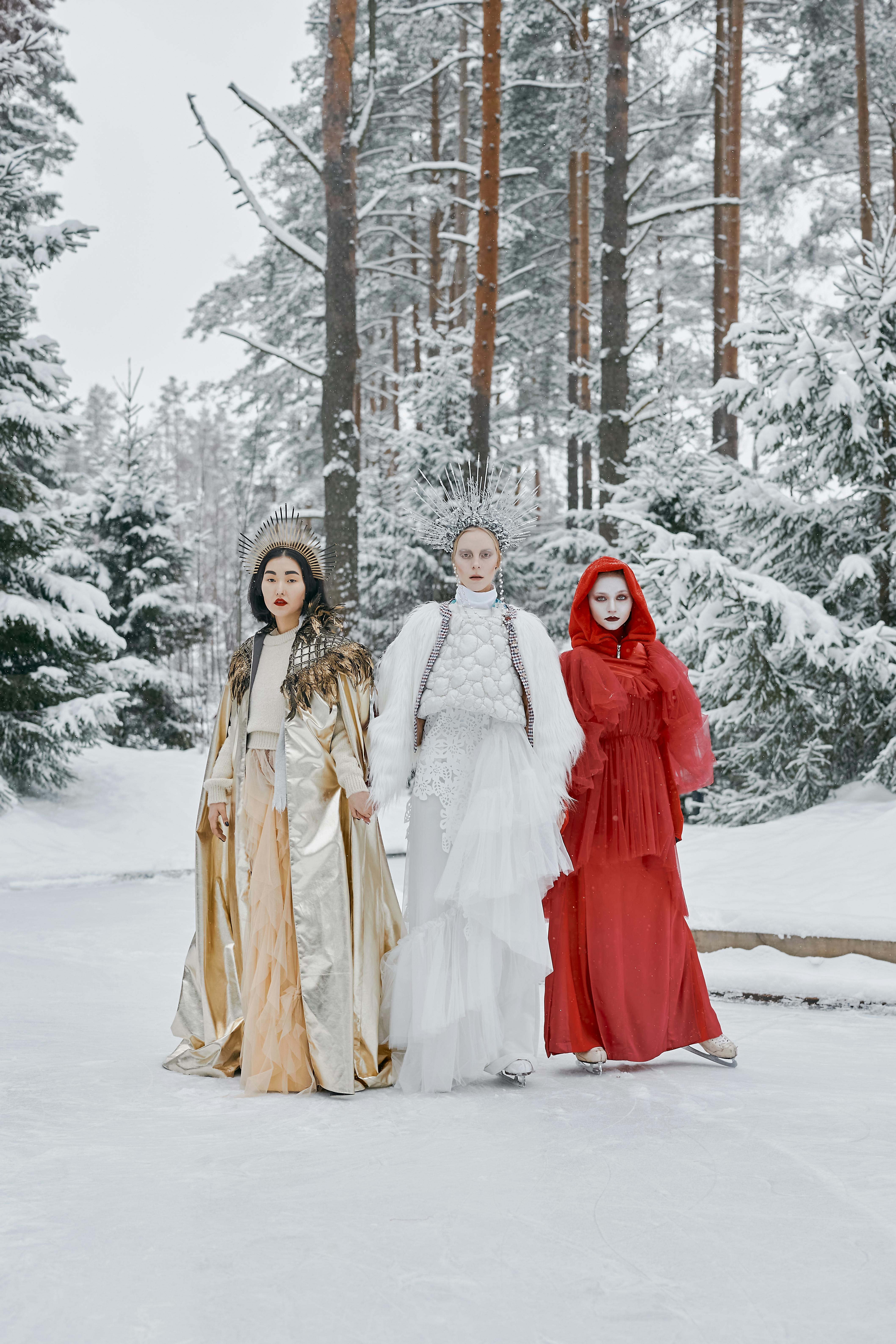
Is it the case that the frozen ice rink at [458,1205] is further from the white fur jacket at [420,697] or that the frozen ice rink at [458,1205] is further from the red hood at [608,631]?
the red hood at [608,631]

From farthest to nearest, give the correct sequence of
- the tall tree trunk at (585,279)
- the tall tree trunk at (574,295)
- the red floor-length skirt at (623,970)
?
the tall tree trunk at (574,295) < the tall tree trunk at (585,279) < the red floor-length skirt at (623,970)

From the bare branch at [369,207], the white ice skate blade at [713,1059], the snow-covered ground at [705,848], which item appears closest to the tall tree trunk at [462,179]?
the bare branch at [369,207]

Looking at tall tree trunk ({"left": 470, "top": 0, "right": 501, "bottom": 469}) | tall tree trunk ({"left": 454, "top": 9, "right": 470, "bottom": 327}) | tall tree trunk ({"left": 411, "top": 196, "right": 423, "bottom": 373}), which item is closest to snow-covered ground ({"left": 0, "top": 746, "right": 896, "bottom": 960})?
tall tree trunk ({"left": 470, "top": 0, "right": 501, "bottom": 469})

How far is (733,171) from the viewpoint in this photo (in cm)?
1538

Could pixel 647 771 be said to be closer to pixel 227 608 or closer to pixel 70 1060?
pixel 70 1060

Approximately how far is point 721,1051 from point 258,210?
28.5 feet

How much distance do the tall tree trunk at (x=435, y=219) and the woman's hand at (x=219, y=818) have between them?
1583cm

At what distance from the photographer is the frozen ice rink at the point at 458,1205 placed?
89.7 inches

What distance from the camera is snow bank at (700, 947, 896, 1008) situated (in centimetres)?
542

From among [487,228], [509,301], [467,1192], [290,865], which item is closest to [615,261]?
[509,301]

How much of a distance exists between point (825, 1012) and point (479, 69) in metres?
18.8

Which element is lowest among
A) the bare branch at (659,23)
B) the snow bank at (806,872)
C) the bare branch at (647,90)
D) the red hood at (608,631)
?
the snow bank at (806,872)

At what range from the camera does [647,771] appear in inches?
182

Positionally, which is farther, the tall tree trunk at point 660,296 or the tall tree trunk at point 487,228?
the tall tree trunk at point 660,296
